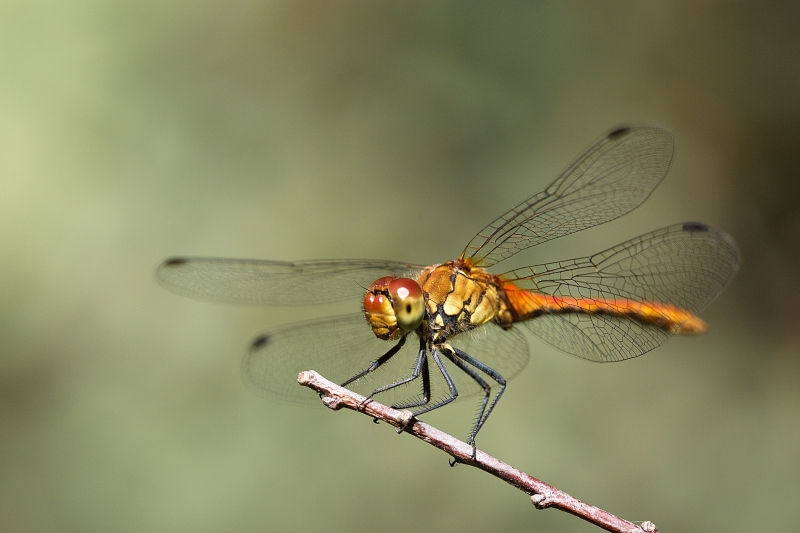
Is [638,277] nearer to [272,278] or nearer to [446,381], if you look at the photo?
[446,381]

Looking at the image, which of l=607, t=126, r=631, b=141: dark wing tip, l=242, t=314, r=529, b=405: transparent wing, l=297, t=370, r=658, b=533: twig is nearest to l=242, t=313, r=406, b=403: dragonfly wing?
l=242, t=314, r=529, b=405: transparent wing

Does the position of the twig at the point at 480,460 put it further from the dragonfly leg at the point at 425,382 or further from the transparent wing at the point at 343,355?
the transparent wing at the point at 343,355

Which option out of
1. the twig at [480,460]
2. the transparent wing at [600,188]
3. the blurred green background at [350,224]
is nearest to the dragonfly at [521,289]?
the transparent wing at [600,188]

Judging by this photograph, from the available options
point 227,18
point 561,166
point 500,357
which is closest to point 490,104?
point 561,166

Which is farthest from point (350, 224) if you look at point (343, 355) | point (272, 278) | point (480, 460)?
point (480, 460)

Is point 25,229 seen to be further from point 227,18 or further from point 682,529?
point 682,529

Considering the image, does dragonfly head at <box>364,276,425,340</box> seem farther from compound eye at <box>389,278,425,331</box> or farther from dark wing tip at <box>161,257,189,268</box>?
dark wing tip at <box>161,257,189,268</box>
